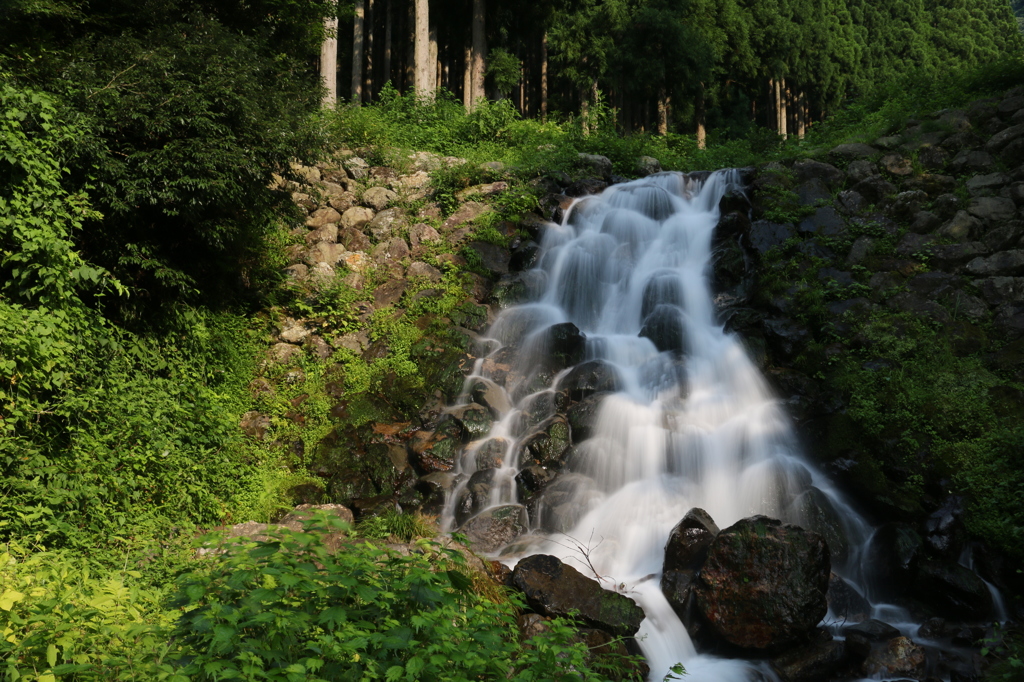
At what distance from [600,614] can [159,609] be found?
4.00 meters

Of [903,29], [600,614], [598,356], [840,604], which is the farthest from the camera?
[903,29]

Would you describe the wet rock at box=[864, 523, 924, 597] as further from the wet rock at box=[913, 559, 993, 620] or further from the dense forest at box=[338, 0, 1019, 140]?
the dense forest at box=[338, 0, 1019, 140]

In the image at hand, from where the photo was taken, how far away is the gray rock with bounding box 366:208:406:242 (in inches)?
536

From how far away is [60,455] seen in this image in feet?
22.2

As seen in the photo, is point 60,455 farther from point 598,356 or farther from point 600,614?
point 598,356

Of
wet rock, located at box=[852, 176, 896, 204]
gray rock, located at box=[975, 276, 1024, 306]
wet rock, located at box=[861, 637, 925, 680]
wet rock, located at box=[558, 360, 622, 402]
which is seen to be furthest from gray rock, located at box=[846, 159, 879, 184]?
wet rock, located at box=[861, 637, 925, 680]

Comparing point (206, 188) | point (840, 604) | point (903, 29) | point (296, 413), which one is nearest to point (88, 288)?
point (206, 188)

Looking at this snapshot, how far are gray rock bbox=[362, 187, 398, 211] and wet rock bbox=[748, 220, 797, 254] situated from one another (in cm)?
788

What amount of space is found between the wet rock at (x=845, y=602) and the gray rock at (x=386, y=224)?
404 inches

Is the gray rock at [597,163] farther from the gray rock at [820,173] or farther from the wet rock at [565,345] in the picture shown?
the wet rock at [565,345]

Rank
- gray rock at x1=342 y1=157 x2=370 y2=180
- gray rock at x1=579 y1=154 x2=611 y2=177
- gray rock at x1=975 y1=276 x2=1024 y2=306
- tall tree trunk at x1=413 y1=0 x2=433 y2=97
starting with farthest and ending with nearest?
tall tree trunk at x1=413 y1=0 x2=433 y2=97 < gray rock at x1=579 y1=154 x2=611 y2=177 < gray rock at x1=342 y1=157 x2=370 y2=180 < gray rock at x1=975 y1=276 x2=1024 y2=306

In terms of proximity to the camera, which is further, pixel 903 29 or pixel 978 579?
pixel 903 29

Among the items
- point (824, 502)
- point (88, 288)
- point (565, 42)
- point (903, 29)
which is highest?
point (903, 29)

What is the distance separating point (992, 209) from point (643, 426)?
7.66 metres
